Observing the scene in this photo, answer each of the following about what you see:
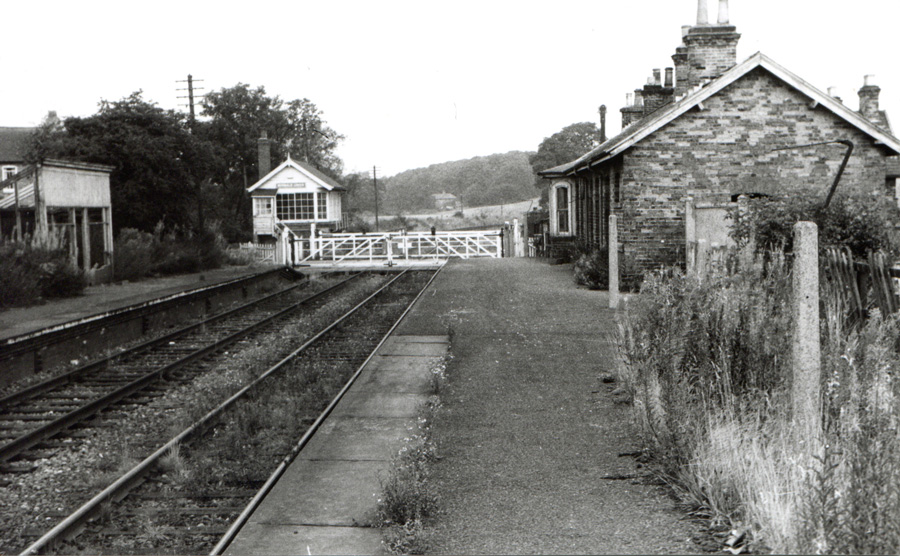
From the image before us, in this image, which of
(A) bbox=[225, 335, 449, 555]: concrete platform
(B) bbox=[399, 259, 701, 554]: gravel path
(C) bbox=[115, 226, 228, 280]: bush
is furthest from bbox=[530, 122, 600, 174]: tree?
(A) bbox=[225, 335, 449, 555]: concrete platform

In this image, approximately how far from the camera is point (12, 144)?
2405 inches

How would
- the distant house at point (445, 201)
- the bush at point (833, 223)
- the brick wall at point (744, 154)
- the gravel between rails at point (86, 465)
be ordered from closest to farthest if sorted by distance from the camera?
the gravel between rails at point (86, 465), the bush at point (833, 223), the brick wall at point (744, 154), the distant house at point (445, 201)

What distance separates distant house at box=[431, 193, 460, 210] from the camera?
115887mm

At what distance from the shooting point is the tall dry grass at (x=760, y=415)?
418 cm

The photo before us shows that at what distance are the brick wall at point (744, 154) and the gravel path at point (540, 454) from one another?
17.3 ft

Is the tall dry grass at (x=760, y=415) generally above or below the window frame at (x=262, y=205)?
below

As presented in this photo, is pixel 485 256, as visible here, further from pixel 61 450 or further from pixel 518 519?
pixel 518 519

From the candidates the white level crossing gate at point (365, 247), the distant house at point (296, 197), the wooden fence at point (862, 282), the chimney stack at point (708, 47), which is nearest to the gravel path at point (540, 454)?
the wooden fence at point (862, 282)

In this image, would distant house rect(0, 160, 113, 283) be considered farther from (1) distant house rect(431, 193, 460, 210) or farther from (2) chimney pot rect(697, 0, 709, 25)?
(1) distant house rect(431, 193, 460, 210)

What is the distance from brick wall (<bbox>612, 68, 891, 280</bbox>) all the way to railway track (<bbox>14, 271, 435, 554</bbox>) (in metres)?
9.01

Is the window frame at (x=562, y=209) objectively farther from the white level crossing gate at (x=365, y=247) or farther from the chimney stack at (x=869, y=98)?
the chimney stack at (x=869, y=98)

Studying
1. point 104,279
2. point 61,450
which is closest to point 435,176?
point 104,279

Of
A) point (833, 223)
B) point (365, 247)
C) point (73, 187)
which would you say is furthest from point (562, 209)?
point (833, 223)

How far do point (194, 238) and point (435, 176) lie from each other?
304ft
